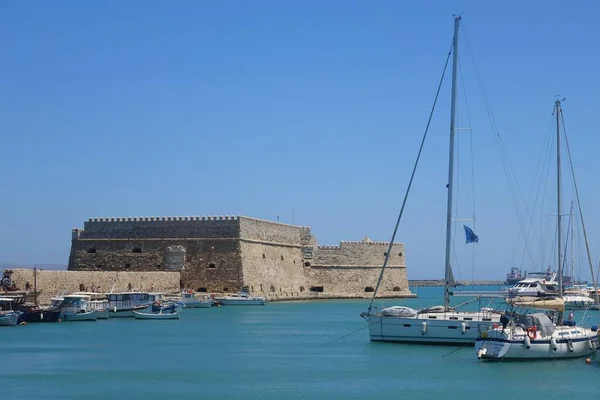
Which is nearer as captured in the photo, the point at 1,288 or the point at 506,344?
the point at 506,344

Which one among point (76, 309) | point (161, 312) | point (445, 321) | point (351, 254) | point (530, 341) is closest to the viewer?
point (530, 341)

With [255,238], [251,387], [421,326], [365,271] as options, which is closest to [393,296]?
[365,271]

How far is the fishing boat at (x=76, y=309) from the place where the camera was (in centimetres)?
3422

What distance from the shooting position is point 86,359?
2242cm

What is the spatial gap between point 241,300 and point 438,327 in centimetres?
2349

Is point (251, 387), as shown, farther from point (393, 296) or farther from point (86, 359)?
point (393, 296)

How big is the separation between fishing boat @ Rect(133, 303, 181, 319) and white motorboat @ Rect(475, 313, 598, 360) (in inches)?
706

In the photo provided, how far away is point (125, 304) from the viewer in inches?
1473

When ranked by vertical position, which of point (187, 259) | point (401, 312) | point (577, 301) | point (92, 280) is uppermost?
point (187, 259)

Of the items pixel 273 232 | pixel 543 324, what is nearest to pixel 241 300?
pixel 273 232

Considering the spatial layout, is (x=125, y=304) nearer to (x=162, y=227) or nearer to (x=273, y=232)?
(x=162, y=227)

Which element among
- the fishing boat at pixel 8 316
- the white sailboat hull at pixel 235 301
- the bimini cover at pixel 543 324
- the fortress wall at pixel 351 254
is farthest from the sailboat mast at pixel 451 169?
the fortress wall at pixel 351 254

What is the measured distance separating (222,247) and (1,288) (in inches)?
574

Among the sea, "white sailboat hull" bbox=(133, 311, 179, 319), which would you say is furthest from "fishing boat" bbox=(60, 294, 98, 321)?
the sea
